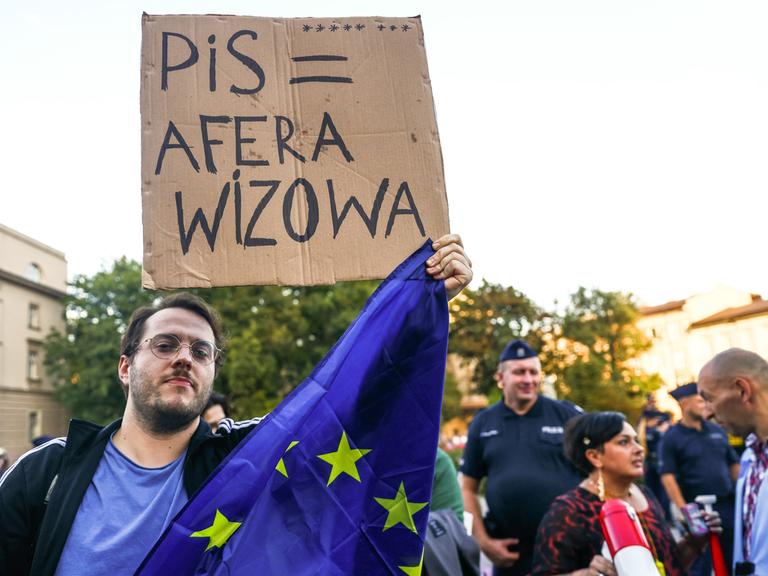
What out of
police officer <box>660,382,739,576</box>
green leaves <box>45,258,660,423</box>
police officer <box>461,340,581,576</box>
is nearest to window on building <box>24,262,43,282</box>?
green leaves <box>45,258,660,423</box>

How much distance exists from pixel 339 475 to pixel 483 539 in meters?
3.20

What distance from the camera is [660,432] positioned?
33.2 ft

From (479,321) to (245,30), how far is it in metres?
41.0

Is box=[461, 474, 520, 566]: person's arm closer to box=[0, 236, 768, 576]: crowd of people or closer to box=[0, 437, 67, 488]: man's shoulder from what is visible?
box=[0, 236, 768, 576]: crowd of people

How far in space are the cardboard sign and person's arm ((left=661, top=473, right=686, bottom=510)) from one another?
539 cm

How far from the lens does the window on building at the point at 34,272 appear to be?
4094cm

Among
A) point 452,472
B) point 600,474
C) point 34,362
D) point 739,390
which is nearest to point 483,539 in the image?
point 452,472

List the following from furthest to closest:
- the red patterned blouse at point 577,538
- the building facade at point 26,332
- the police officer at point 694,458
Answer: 1. the building facade at point 26,332
2. the police officer at point 694,458
3. the red patterned blouse at point 577,538

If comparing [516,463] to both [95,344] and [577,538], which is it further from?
[95,344]

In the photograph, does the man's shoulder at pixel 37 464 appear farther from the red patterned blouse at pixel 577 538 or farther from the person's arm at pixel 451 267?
the red patterned blouse at pixel 577 538

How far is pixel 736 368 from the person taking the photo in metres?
3.60

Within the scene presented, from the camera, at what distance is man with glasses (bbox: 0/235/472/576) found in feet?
6.99

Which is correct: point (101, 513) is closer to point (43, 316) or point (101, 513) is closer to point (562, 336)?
point (43, 316)

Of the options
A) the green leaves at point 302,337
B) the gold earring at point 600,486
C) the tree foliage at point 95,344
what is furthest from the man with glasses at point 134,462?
the tree foliage at point 95,344
